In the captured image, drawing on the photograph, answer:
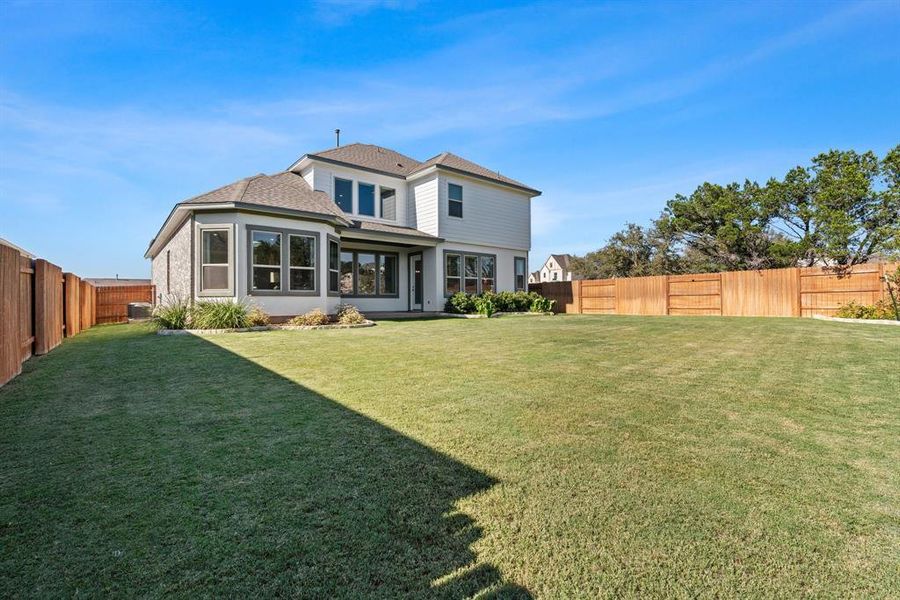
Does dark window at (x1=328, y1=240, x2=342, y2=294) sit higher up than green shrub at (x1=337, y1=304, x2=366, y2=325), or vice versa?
dark window at (x1=328, y1=240, x2=342, y2=294)

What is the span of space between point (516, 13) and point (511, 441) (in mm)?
10715

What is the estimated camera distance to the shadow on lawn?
5.36 feet

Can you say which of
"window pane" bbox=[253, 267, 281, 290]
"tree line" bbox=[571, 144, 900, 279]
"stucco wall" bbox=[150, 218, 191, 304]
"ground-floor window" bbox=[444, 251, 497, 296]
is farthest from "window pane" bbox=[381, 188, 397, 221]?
"tree line" bbox=[571, 144, 900, 279]

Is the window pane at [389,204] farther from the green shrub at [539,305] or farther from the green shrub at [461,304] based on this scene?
the green shrub at [539,305]

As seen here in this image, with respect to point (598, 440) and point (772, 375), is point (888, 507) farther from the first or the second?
point (772, 375)

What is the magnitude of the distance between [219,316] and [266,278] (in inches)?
78.3

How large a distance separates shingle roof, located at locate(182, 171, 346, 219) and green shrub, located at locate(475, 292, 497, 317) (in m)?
6.12

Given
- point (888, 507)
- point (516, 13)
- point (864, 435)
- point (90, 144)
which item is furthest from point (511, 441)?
point (90, 144)

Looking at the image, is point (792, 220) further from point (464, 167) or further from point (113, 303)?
point (113, 303)

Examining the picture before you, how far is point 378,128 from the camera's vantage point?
18.7 m

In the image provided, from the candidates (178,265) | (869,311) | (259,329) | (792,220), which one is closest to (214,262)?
(259,329)

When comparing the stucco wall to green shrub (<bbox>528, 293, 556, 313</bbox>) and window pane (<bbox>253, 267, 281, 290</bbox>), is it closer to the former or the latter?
window pane (<bbox>253, 267, 281, 290</bbox>)

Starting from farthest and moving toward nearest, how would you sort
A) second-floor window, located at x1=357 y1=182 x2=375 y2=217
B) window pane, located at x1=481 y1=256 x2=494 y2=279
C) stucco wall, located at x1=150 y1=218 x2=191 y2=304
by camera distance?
window pane, located at x1=481 y1=256 x2=494 y2=279 → second-floor window, located at x1=357 y1=182 x2=375 y2=217 → stucco wall, located at x1=150 y1=218 x2=191 y2=304

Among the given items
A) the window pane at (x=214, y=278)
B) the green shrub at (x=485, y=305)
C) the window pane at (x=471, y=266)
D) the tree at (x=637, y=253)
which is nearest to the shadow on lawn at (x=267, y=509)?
the window pane at (x=214, y=278)
